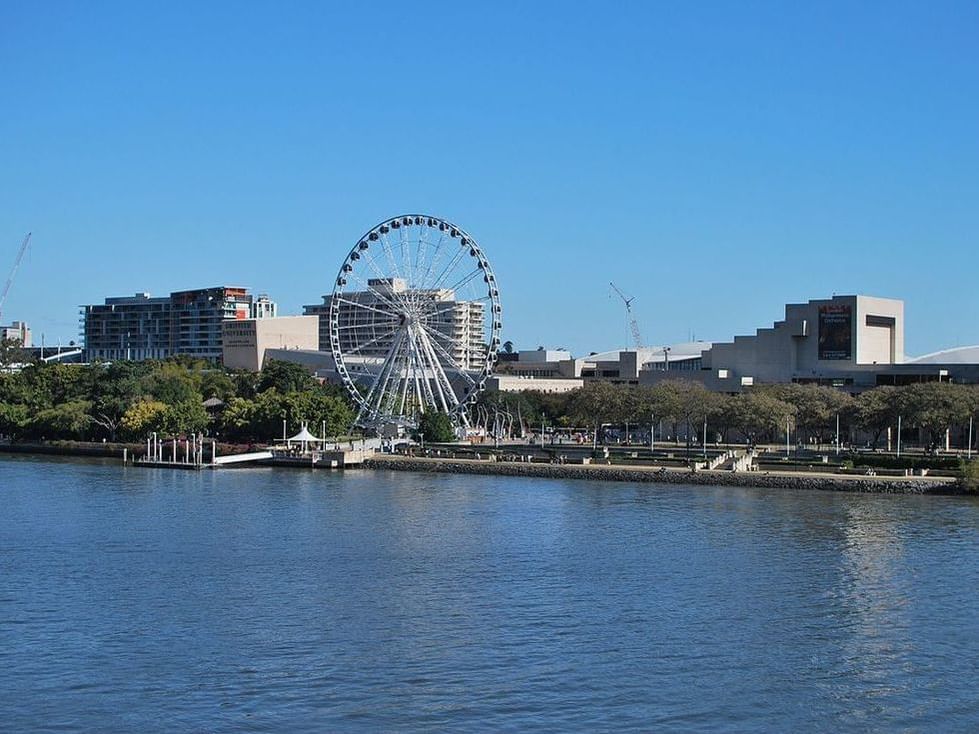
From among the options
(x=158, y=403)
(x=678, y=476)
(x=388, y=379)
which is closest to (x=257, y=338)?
(x=158, y=403)

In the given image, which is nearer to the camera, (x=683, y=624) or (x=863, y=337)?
(x=683, y=624)

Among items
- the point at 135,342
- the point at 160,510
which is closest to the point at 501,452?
the point at 160,510

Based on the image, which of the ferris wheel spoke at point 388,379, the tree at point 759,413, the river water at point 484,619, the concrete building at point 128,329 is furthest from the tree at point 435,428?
the concrete building at point 128,329

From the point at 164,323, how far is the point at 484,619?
541ft

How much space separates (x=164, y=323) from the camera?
188125mm

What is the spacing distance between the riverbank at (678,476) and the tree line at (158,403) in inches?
376

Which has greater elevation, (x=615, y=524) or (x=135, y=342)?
(x=135, y=342)

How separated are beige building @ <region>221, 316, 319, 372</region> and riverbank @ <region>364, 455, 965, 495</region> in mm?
68309

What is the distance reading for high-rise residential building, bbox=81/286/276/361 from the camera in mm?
182500

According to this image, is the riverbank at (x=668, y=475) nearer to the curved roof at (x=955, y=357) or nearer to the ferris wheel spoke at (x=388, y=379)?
the ferris wheel spoke at (x=388, y=379)

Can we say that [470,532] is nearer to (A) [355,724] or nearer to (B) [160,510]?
(B) [160,510]

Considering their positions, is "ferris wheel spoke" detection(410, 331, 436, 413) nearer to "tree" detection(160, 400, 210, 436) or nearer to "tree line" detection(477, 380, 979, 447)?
"tree line" detection(477, 380, 979, 447)

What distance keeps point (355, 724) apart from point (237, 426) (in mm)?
63935

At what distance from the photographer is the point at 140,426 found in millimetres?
83188
